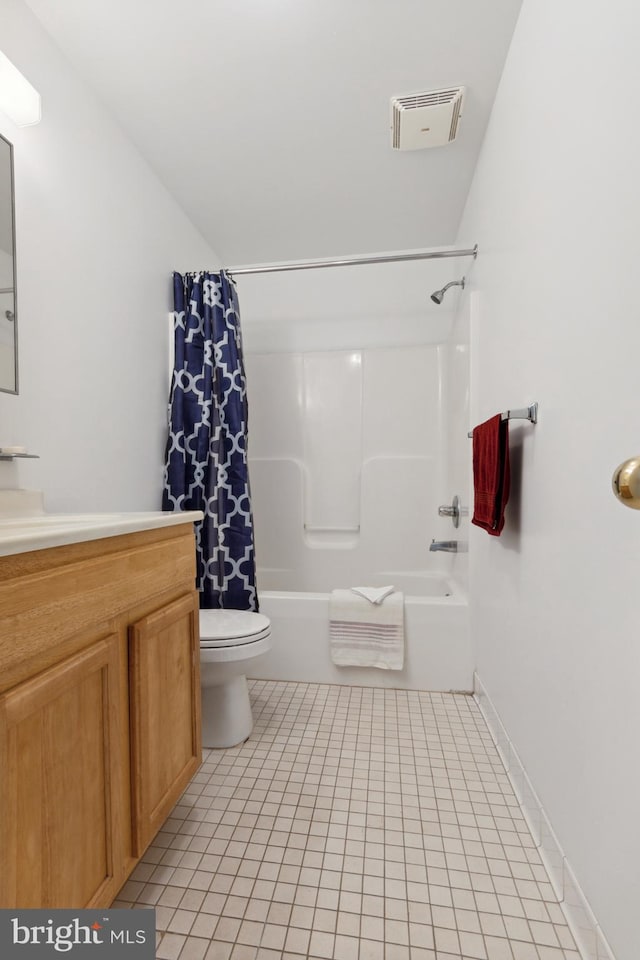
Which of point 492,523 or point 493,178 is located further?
point 493,178

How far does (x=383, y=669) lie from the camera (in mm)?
2160

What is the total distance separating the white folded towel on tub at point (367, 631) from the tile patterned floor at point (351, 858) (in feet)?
1.23

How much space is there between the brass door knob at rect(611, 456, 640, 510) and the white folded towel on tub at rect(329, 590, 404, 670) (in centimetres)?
169

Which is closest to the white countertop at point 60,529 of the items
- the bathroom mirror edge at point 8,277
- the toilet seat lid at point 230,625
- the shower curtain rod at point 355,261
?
the bathroom mirror edge at point 8,277

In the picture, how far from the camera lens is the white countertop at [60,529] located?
0.70 meters

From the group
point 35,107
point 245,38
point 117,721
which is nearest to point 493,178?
point 245,38

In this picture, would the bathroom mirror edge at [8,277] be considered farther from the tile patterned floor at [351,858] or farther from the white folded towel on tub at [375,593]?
the white folded towel on tub at [375,593]

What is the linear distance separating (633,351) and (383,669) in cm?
177

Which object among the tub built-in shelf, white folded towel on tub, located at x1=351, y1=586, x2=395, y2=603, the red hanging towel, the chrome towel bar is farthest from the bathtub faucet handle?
the tub built-in shelf

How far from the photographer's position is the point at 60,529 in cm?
82

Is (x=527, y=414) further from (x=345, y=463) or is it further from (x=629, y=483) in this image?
(x=345, y=463)

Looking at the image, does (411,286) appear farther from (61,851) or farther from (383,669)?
(61,851)

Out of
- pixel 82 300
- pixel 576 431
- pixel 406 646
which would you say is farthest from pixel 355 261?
pixel 406 646

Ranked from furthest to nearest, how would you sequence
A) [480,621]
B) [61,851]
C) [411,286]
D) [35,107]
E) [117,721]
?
1. [411,286]
2. [480,621]
3. [35,107]
4. [117,721]
5. [61,851]
